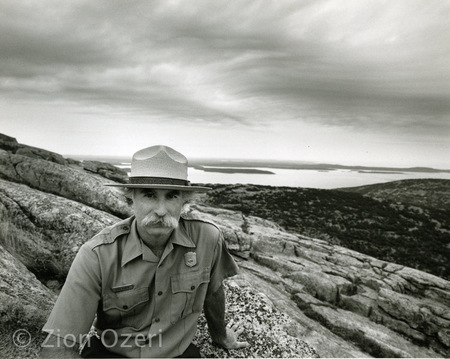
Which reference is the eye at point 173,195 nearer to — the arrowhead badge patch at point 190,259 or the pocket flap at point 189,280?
the arrowhead badge patch at point 190,259

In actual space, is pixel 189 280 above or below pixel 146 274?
below

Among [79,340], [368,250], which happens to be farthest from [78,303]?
[368,250]

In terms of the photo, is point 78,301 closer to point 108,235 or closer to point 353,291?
point 108,235

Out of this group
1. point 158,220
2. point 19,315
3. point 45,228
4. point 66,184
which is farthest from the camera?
point 66,184

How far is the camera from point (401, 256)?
106ft

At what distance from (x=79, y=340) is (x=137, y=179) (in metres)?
1.94

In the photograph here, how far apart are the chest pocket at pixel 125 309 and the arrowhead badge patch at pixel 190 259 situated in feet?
2.11

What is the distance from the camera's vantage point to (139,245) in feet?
11.8

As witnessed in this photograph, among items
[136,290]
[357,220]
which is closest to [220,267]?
[136,290]

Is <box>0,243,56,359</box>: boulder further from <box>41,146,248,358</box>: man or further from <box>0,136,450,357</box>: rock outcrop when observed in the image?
<box>41,146,248,358</box>: man

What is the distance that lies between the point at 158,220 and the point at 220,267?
4.91ft

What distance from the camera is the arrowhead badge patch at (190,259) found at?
3.88 meters

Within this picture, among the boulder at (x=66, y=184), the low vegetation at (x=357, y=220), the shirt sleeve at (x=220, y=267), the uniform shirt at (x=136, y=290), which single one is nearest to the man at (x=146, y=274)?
the uniform shirt at (x=136, y=290)

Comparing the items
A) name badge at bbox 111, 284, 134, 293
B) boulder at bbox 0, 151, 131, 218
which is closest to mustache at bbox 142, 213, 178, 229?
name badge at bbox 111, 284, 134, 293
